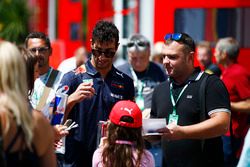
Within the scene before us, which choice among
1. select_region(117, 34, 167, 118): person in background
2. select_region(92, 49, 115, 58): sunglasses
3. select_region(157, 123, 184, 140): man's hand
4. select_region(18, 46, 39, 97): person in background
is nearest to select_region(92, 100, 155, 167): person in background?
select_region(157, 123, 184, 140): man's hand

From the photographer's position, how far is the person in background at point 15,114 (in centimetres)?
371

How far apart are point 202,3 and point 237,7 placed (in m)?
0.46

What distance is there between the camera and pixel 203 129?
524cm

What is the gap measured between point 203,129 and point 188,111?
340mm

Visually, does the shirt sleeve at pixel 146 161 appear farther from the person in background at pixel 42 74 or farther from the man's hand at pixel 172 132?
the person in background at pixel 42 74

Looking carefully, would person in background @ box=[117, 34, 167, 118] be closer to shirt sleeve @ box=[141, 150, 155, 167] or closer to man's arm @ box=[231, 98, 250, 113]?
man's arm @ box=[231, 98, 250, 113]

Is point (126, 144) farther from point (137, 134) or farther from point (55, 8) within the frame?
point (55, 8)

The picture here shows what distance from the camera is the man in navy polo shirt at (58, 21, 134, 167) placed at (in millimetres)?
5734

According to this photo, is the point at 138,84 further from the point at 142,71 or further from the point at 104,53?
the point at 104,53

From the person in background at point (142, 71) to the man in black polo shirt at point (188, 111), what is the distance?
2052 millimetres

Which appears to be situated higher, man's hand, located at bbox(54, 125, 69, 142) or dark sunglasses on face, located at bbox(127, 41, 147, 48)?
dark sunglasses on face, located at bbox(127, 41, 147, 48)

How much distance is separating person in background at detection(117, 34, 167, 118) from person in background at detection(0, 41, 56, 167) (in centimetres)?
412

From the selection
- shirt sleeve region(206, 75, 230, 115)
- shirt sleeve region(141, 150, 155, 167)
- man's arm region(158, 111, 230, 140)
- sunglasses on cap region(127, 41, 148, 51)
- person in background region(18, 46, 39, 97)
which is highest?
person in background region(18, 46, 39, 97)

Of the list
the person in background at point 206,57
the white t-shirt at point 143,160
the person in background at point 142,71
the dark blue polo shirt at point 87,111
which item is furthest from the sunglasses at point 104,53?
the person in background at point 206,57
